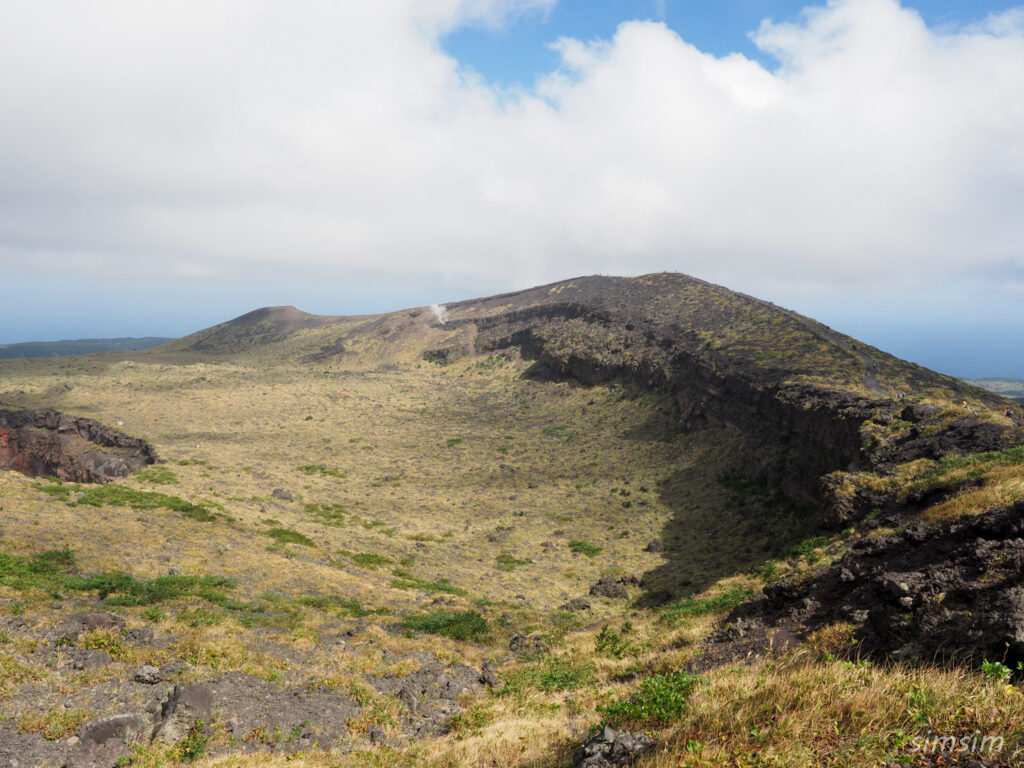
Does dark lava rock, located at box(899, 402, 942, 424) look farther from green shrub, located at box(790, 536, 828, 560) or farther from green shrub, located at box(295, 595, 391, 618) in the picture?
green shrub, located at box(295, 595, 391, 618)

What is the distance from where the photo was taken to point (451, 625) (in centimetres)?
1522

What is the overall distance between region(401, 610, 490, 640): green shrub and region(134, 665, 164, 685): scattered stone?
656 cm

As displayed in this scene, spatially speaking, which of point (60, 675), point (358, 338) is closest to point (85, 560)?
point (60, 675)

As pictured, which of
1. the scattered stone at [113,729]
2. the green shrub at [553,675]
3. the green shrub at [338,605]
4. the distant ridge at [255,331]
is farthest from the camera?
the distant ridge at [255,331]

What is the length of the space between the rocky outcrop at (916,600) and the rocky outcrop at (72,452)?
3912 centimetres

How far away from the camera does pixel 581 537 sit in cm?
2839

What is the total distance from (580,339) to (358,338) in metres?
60.5

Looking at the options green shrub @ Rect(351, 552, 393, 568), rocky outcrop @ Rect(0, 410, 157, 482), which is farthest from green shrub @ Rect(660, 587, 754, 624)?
rocky outcrop @ Rect(0, 410, 157, 482)

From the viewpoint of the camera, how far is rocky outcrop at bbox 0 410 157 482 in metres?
34.0

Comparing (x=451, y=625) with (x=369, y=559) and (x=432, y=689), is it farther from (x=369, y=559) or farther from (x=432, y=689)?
(x=369, y=559)

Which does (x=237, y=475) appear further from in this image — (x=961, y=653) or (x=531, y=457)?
(x=961, y=653)

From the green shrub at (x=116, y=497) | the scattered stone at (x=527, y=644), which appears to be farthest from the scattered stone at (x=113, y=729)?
the green shrub at (x=116, y=497)

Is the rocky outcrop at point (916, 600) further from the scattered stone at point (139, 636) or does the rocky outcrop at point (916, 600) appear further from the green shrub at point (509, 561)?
the green shrub at point (509, 561)

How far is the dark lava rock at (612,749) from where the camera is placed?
17.4 feet
